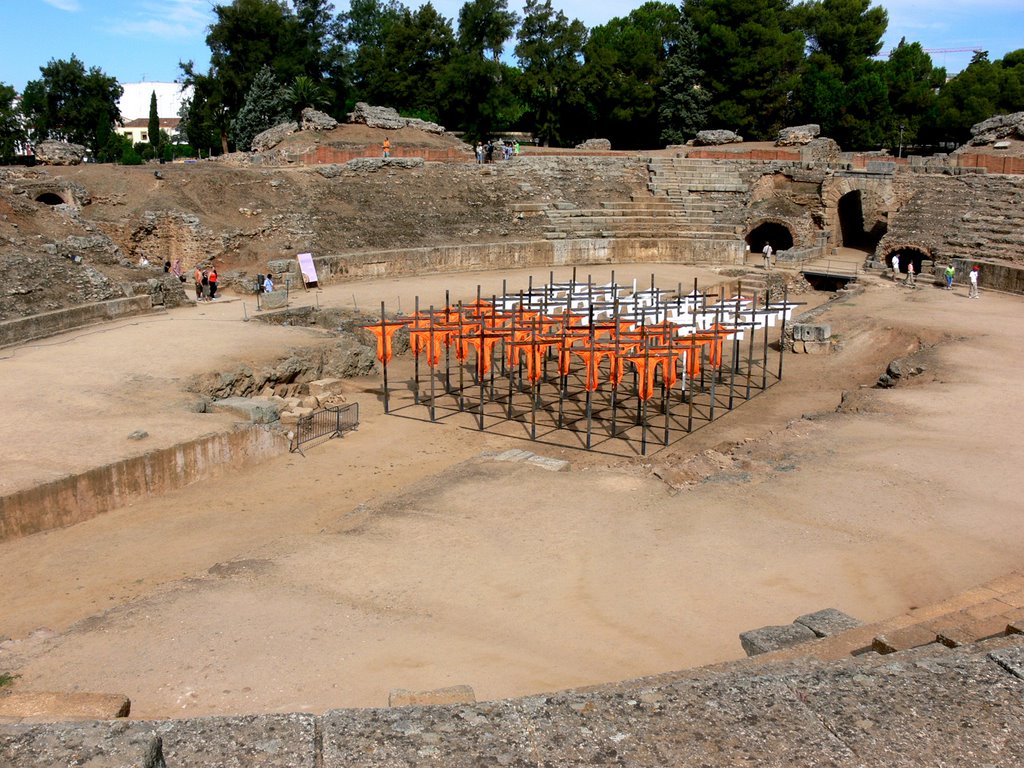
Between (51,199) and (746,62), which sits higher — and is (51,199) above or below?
below

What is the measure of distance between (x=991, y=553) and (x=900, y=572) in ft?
3.97

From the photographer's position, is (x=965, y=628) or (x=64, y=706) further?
(x=965, y=628)

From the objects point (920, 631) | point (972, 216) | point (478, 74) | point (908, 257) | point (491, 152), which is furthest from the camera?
point (478, 74)

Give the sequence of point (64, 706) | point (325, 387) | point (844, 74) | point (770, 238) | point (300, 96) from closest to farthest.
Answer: point (64, 706) < point (325, 387) < point (770, 238) < point (300, 96) < point (844, 74)

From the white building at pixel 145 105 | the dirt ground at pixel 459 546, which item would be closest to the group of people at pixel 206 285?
the dirt ground at pixel 459 546

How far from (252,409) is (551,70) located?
37.6 m

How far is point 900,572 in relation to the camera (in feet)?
32.7

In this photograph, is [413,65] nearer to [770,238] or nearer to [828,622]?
[770,238]

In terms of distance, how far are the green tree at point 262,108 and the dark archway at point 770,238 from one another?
20558 mm

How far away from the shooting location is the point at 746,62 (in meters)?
45.1

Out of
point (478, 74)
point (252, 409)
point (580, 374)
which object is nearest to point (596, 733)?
point (252, 409)

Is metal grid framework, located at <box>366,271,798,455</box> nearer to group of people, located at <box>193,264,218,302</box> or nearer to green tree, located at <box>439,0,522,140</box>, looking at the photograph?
group of people, located at <box>193,264,218,302</box>

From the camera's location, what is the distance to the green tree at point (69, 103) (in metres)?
45.8

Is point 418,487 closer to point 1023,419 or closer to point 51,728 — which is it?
point 51,728
